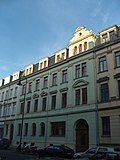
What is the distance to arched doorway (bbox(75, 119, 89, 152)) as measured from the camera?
2522 centimetres

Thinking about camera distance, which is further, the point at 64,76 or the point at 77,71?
the point at 64,76

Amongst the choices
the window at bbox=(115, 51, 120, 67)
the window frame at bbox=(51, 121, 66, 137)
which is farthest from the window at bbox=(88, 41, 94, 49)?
the window frame at bbox=(51, 121, 66, 137)

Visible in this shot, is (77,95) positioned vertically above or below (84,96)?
above

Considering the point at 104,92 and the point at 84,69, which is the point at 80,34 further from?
the point at 104,92

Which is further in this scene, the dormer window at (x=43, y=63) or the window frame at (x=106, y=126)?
the dormer window at (x=43, y=63)

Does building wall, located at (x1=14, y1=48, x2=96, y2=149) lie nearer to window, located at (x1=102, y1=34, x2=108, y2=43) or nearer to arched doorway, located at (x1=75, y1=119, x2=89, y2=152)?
arched doorway, located at (x1=75, y1=119, x2=89, y2=152)

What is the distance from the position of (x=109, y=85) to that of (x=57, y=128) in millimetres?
10986

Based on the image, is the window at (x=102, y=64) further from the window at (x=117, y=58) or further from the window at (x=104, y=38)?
the window at (x=104, y=38)

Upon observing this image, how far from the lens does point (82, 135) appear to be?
25.9 m

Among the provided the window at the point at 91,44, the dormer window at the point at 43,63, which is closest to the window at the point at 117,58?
the window at the point at 91,44

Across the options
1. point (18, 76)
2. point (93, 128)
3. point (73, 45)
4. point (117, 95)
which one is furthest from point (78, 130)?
point (18, 76)

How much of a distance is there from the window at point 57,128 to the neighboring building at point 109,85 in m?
7.27

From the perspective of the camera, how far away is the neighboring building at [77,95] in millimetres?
23562

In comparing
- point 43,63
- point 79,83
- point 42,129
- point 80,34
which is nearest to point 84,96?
point 79,83
